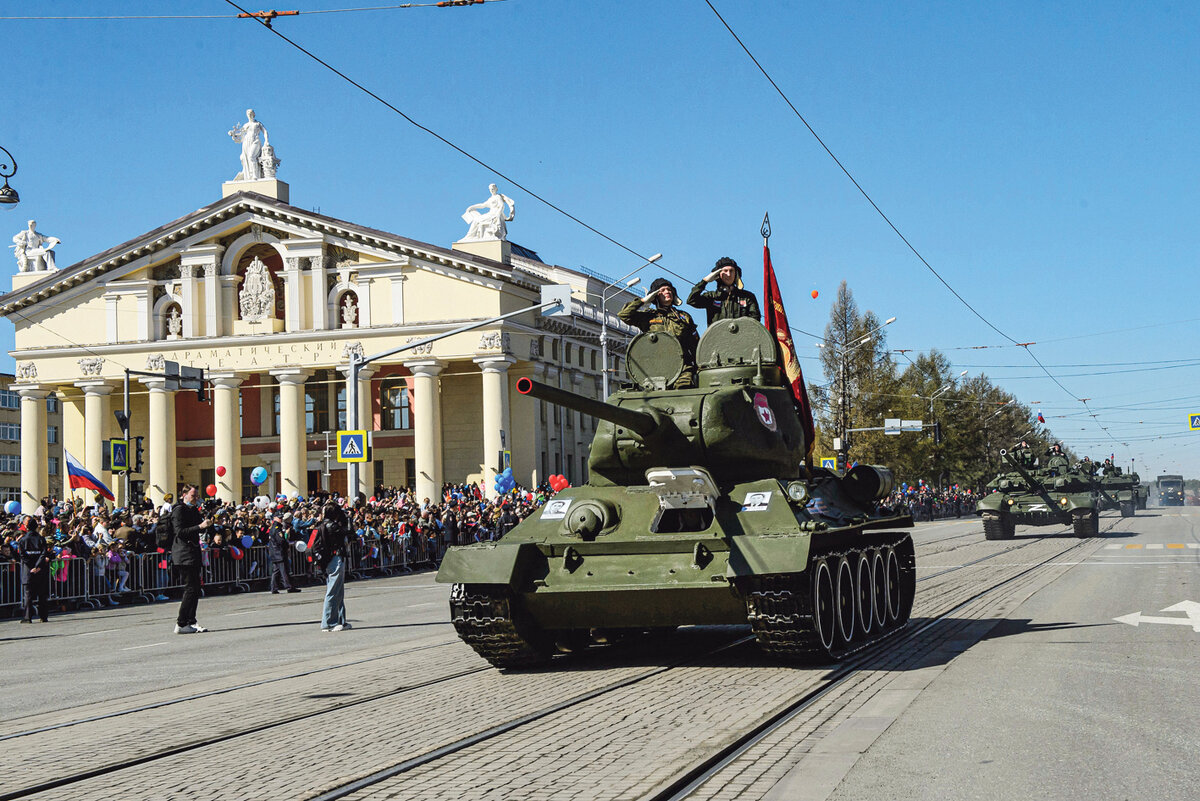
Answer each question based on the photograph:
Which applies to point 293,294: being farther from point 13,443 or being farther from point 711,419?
point 711,419

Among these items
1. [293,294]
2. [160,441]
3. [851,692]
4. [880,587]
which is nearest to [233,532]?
[880,587]

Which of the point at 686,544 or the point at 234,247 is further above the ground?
the point at 234,247

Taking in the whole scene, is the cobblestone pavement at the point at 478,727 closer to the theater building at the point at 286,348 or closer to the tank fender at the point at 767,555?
the tank fender at the point at 767,555

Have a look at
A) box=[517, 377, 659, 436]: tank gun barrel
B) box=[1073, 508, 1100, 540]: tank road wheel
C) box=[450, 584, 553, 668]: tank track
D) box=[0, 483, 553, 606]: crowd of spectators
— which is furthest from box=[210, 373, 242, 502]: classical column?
box=[450, 584, 553, 668]: tank track

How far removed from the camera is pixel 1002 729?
7973 mm

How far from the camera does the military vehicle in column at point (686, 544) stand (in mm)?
10758

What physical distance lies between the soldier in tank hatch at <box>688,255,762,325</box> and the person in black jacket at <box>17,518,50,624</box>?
39.2ft

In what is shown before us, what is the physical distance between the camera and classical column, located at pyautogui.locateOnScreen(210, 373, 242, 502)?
195ft

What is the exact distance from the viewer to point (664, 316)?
46.8ft

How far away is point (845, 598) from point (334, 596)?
7294mm

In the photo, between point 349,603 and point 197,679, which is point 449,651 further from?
point 349,603

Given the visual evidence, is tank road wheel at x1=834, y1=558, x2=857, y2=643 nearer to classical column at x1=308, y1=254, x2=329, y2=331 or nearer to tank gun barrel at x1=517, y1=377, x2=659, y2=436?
tank gun barrel at x1=517, y1=377, x2=659, y2=436

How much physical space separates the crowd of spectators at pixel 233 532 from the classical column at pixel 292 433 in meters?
18.4

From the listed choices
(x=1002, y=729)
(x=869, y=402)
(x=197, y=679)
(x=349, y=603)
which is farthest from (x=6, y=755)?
(x=869, y=402)
